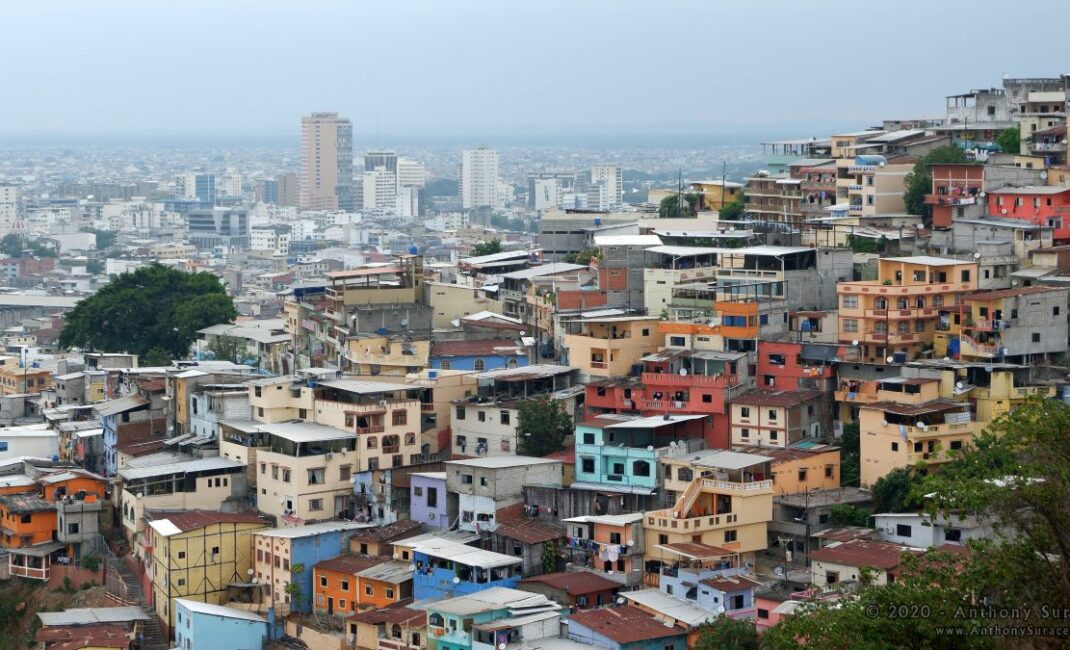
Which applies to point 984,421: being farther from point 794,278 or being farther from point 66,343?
point 66,343

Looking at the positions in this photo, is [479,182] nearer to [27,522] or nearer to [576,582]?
[27,522]

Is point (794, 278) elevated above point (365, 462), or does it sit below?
above

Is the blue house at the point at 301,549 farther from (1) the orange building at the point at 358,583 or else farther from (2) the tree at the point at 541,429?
(2) the tree at the point at 541,429

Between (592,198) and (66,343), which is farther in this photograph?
(592,198)

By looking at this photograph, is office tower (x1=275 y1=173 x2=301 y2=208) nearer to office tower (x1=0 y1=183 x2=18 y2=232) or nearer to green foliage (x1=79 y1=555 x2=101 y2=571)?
office tower (x1=0 y1=183 x2=18 y2=232)

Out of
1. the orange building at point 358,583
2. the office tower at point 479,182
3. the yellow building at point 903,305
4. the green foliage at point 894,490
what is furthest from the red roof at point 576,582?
the office tower at point 479,182

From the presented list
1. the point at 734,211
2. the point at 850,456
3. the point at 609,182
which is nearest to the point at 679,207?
the point at 734,211

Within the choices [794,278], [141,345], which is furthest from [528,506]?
[141,345]
